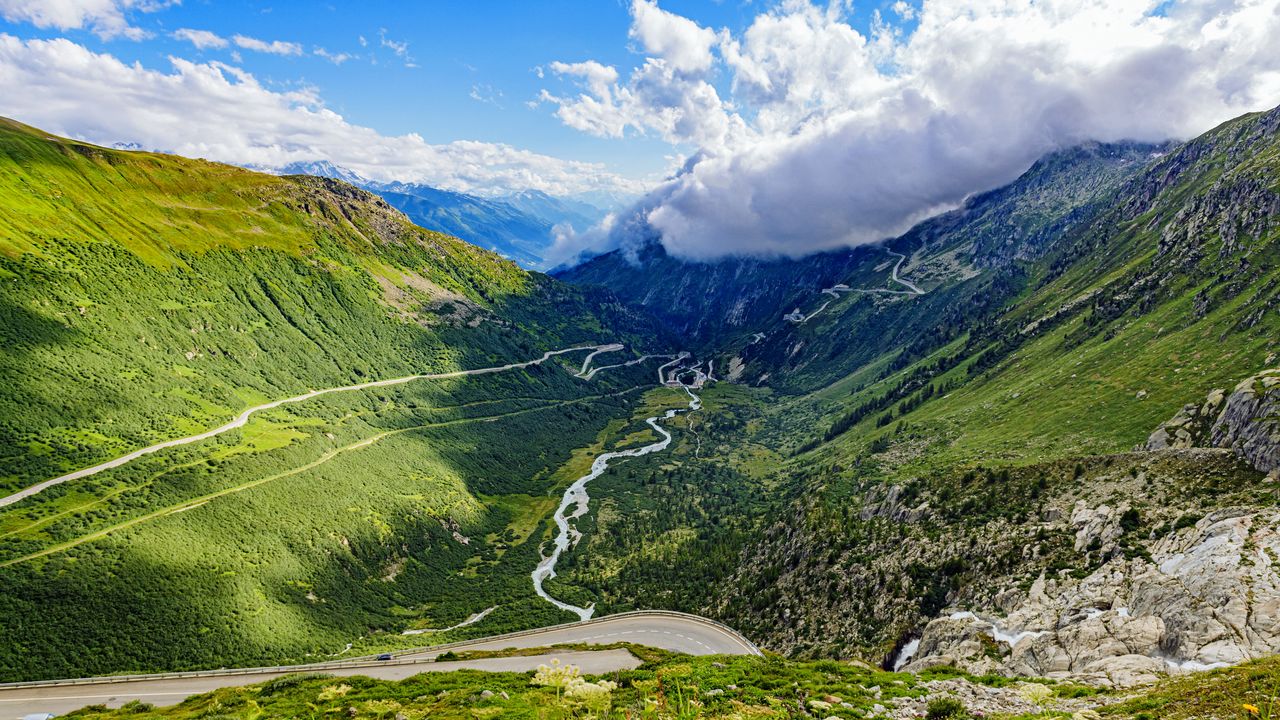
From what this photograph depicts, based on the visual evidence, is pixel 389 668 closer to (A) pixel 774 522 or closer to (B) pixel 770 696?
(B) pixel 770 696

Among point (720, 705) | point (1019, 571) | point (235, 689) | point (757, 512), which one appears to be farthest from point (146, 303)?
point (1019, 571)

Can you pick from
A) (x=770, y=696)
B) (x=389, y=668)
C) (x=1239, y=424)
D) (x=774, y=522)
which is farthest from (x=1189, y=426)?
(x=389, y=668)

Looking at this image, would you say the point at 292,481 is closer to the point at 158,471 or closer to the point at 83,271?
the point at 158,471

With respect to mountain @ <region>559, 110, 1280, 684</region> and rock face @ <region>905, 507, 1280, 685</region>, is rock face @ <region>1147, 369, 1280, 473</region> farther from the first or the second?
rock face @ <region>905, 507, 1280, 685</region>

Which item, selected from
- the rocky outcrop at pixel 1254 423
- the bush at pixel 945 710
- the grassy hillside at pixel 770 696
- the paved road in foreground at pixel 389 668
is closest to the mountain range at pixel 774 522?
the rocky outcrop at pixel 1254 423

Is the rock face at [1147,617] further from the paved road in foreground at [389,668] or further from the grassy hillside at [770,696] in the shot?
the paved road in foreground at [389,668]

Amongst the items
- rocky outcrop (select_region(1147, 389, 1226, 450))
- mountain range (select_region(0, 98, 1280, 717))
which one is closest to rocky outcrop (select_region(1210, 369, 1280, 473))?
mountain range (select_region(0, 98, 1280, 717))
